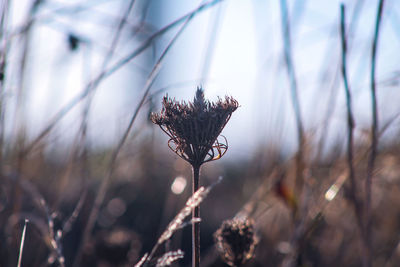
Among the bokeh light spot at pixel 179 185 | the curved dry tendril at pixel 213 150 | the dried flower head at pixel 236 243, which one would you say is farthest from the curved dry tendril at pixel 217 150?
the bokeh light spot at pixel 179 185

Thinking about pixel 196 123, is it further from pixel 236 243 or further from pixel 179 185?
pixel 179 185

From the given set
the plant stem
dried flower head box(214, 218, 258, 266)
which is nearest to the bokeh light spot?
dried flower head box(214, 218, 258, 266)

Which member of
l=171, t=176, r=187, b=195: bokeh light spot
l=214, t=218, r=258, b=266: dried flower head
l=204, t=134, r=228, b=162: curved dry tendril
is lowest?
l=214, t=218, r=258, b=266: dried flower head

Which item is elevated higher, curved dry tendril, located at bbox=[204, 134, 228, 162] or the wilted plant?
the wilted plant

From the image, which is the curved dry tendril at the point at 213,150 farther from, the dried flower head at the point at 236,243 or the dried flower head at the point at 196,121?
the dried flower head at the point at 236,243

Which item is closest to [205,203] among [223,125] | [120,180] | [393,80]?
[120,180]

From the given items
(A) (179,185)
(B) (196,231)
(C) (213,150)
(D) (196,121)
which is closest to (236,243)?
(B) (196,231)

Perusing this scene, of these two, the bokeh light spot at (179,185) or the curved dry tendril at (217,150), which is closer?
the curved dry tendril at (217,150)

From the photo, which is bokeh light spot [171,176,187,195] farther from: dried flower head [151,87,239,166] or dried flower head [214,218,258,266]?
dried flower head [151,87,239,166]

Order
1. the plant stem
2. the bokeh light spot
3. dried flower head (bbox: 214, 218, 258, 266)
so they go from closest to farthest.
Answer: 1. the plant stem
2. dried flower head (bbox: 214, 218, 258, 266)
3. the bokeh light spot
